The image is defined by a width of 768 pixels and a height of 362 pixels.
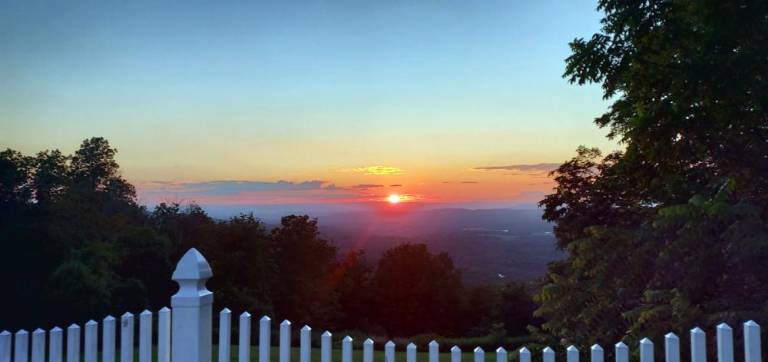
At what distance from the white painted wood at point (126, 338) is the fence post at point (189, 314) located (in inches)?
13.2

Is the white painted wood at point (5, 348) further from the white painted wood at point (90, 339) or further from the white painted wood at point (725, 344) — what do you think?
the white painted wood at point (725, 344)

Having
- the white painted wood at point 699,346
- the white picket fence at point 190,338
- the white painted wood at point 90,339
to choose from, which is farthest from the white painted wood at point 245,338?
the white painted wood at point 699,346

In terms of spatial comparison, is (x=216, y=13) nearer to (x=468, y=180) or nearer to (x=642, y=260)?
(x=642, y=260)

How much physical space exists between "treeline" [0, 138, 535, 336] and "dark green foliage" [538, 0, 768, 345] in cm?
994

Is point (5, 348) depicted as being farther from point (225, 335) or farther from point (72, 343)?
point (225, 335)

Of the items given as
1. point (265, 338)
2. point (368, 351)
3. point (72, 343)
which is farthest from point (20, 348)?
point (368, 351)

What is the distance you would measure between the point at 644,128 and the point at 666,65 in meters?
0.76

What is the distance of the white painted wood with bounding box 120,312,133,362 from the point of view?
3.43 metres

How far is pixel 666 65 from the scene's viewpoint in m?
5.94

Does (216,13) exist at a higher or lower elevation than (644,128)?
higher

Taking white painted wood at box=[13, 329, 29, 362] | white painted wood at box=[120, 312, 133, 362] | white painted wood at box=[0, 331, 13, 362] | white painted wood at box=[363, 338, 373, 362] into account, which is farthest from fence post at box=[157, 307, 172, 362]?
white painted wood at box=[363, 338, 373, 362]

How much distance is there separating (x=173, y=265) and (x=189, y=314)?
1778 centimetres

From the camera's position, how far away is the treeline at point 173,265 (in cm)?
1166

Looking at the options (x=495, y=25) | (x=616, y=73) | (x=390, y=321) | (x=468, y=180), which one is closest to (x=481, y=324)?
(x=390, y=321)
